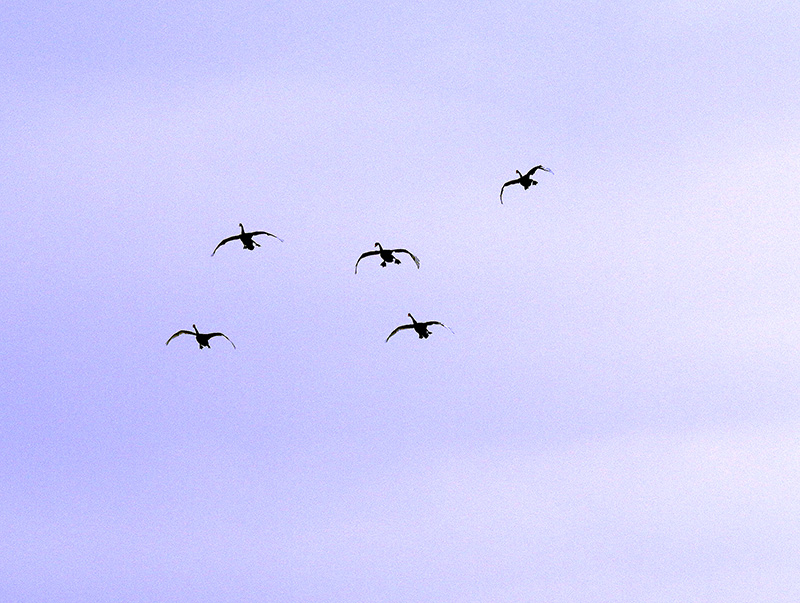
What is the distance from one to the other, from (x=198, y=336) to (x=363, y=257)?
691 inches

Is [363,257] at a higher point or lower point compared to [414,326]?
higher

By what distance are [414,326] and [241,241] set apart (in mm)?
18697

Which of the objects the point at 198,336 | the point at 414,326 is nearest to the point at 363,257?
the point at 414,326

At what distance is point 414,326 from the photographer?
9950 centimetres

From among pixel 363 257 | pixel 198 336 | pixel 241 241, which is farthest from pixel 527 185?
pixel 198 336

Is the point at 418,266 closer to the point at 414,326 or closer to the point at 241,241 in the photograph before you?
the point at 414,326

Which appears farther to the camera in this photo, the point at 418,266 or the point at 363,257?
the point at 363,257

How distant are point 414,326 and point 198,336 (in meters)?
20.7

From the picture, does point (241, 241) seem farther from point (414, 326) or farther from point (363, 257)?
point (414, 326)

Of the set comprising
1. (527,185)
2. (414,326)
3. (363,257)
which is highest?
(527,185)

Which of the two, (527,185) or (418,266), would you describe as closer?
(418,266)

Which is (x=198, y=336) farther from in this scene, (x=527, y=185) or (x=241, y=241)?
(x=527, y=185)

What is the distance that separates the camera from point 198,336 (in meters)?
102

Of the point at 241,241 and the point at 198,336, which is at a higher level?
the point at 241,241
